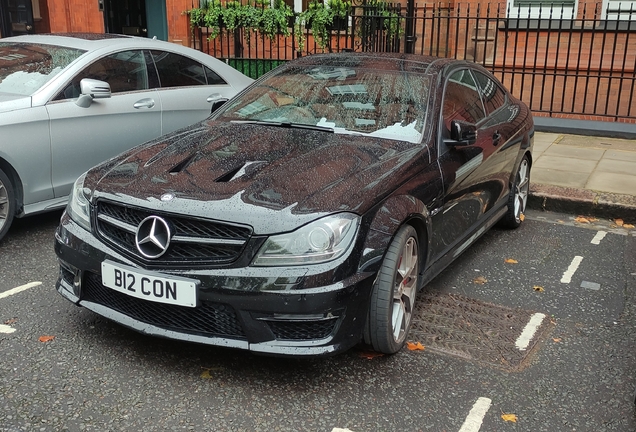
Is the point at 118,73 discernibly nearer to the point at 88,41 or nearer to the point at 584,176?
the point at 88,41

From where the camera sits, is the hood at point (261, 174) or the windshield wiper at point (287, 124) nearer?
the hood at point (261, 174)

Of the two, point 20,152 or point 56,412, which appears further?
point 20,152

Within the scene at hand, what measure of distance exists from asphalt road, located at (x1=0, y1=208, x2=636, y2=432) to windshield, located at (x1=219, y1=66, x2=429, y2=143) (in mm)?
1188

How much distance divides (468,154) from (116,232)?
2.36m

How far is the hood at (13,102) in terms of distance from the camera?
5.11m

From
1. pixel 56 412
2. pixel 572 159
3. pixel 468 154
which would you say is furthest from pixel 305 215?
pixel 572 159

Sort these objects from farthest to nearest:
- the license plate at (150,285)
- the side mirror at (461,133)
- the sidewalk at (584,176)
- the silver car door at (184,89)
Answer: the sidewalk at (584,176), the silver car door at (184,89), the side mirror at (461,133), the license plate at (150,285)

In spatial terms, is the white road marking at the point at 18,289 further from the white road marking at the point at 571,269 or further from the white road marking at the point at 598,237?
the white road marking at the point at 598,237

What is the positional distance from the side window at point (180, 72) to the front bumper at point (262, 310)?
3347mm

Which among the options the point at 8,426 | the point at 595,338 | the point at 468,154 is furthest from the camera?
the point at 468,154

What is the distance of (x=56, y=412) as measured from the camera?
122 inches

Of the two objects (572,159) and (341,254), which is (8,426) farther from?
(572,159)

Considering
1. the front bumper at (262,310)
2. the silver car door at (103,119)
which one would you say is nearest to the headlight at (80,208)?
the front bumper at (262,310)

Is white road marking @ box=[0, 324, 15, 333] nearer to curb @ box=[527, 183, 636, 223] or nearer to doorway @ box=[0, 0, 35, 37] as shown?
curb @ box=[527, 183, 636, 223]
